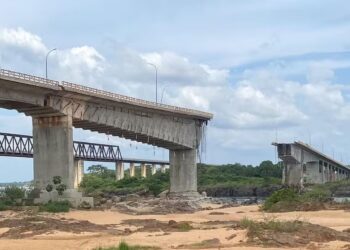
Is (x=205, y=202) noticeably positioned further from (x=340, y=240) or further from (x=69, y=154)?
(x=340, y=240)

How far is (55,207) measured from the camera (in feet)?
197

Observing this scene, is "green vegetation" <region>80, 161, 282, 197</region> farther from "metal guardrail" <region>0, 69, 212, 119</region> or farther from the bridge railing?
the bridge railing

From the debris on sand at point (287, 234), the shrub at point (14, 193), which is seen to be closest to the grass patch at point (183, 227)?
the debris on sand at point (287, 234)

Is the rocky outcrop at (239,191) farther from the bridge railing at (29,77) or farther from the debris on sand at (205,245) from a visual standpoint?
the debris on sand at (205,245)

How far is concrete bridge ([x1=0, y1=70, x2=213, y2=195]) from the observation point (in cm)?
6580

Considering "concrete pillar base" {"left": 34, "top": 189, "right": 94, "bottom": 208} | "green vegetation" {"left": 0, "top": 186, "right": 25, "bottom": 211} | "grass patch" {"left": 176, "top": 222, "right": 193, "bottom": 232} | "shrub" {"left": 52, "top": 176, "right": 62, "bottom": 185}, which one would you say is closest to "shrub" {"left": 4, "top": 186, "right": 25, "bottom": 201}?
"green vegetation" {"left": 0, "top": 186, "right": 25, "bottom": 211}

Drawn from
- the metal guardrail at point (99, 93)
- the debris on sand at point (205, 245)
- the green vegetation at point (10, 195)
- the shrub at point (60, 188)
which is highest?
the metal guardrail at point (99, 93)

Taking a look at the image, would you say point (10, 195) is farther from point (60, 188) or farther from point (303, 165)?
point (303, 165)

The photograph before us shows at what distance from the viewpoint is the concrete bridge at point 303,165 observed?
A: 427 ft

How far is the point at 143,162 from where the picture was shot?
193000mm

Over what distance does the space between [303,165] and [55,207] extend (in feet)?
303

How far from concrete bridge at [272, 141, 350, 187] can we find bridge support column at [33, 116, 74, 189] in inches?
2603

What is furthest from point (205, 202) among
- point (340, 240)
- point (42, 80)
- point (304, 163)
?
point (340, 240)

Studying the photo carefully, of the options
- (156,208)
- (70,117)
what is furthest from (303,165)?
(70,117)
